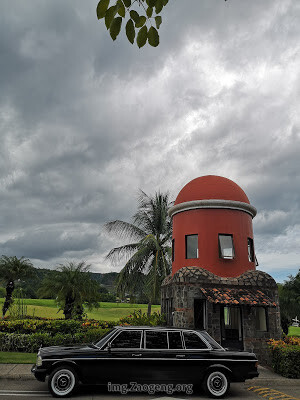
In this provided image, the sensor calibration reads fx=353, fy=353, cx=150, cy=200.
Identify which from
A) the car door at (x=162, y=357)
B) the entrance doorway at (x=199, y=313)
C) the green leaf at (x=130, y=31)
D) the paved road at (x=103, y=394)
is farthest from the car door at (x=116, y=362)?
the green leaf at (x=130, y=31)

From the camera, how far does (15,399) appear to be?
26.1 ft

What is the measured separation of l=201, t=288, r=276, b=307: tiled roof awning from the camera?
47.3ft

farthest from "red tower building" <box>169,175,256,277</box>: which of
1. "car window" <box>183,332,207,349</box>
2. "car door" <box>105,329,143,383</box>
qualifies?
"car door" <box>105,329,143,383</box>

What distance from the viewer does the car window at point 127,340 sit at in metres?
8.52

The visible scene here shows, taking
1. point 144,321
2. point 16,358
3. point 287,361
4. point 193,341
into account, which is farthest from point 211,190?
point 16,358

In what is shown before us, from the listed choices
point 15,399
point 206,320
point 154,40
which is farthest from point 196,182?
point 154,40

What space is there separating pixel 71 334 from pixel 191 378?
31.9ft

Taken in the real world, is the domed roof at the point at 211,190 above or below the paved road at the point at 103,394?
above

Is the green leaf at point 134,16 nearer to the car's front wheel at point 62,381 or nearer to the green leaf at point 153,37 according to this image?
the green leaf at point 153,37

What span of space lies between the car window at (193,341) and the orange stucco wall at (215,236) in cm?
756

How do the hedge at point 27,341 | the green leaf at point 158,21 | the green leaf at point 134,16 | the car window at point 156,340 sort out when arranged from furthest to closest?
the hedge at point 27,341 < the car window at point 156,340 < the green leaf at point 158,21 < the green leaf at point 134,16

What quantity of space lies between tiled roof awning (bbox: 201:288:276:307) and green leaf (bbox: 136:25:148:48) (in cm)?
1240

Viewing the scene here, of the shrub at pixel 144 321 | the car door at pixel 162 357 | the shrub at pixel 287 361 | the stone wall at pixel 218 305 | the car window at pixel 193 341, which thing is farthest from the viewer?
the shrub at pixel 144 321

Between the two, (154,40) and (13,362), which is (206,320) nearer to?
(13,362)
